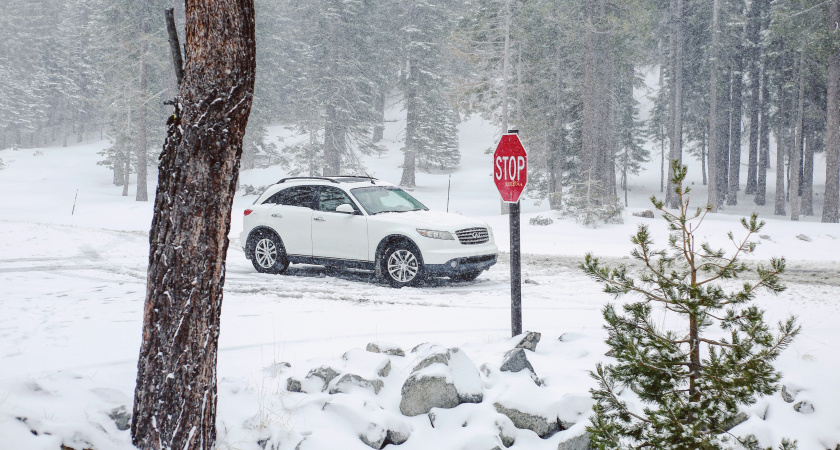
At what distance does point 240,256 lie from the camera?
1439cm

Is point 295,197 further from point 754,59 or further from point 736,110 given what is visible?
point 736,110

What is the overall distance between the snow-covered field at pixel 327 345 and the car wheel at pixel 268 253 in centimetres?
35

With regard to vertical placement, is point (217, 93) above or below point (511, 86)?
below

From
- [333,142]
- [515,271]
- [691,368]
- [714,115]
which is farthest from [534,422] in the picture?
[714,115]

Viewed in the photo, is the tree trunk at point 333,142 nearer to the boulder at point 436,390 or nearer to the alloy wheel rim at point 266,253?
the alloy wheel rim at point 266,253

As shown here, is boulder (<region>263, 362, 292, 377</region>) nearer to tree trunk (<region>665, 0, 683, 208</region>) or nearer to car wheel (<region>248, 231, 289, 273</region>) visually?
car wheel (<region>248, 231, 289, 273</region>)

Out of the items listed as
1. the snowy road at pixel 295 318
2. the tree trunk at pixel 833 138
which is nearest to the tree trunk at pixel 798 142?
the tree trunk at pixel 833 138

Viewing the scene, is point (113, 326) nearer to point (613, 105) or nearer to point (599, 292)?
point (599, 292)

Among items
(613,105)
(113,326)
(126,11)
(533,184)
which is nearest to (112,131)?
(126,11)

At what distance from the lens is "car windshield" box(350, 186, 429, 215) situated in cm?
1112

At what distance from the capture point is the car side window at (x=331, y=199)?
11.2m

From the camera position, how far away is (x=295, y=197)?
11.7 m

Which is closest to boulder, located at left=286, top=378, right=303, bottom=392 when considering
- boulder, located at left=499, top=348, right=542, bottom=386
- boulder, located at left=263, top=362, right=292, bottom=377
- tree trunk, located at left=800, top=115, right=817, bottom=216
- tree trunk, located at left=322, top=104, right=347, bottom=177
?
boulder, located at left=263, top=362, right=292, bottom=377

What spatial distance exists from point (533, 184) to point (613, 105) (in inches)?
291
